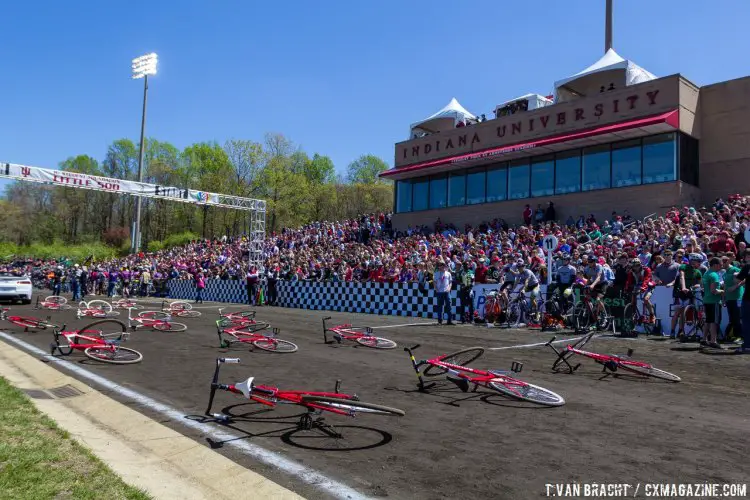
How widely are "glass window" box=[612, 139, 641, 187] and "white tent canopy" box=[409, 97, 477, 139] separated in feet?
34.7

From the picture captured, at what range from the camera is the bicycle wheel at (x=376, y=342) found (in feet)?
35.9

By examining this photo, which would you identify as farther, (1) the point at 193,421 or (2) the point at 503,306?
(2) the point at 503,306

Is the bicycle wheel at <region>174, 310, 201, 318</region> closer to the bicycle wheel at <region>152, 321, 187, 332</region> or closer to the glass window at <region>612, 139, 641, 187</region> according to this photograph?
the bicycle wheel at <region>152, 321, 187, 332</region>

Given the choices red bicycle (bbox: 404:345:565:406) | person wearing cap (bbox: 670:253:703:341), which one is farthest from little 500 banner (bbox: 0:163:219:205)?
red bicycle (bbox: 404:345:565:406)

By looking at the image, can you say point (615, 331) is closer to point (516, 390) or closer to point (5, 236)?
point (516, 390)

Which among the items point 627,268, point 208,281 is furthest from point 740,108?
point 208,281

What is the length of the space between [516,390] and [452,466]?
2431 millimetres

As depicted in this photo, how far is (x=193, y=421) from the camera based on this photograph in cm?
527

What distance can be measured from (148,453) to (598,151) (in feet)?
83.9

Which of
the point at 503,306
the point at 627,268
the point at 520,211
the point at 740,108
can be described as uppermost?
the point at 740,108

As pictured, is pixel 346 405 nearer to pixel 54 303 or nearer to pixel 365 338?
pixel 365 338

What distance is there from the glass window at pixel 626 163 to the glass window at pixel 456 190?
28.8ft

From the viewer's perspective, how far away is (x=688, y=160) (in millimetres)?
23797

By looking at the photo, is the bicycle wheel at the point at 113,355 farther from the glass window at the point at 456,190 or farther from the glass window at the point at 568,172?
the glass window at the point at 456,190
